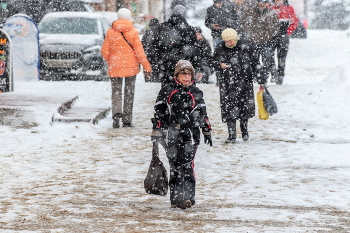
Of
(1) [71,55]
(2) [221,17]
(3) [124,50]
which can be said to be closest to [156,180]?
(3) [124,50]

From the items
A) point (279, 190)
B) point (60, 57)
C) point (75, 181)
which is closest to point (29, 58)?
→ point (60, 57)

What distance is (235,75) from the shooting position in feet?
32.2

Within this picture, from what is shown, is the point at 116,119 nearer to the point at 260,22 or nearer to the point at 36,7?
the point at 260,22

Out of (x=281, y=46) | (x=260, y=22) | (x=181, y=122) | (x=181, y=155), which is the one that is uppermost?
(x=260, y=22)

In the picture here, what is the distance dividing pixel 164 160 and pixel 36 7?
2659cm

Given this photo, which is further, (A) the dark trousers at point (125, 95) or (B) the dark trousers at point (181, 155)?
(A) the dark trousers at point (125, 95)

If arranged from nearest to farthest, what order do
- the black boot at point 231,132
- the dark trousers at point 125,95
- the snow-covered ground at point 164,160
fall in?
1. the snow-covered ground at point 164,160
2. the black boot at point 231,132
3. the dark trousers at point 125,95

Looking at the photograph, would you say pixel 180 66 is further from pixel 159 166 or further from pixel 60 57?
pixel 60 57

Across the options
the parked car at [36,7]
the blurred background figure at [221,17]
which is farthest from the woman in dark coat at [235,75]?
the parked car at [36,7]

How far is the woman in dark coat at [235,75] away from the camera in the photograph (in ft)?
31.9

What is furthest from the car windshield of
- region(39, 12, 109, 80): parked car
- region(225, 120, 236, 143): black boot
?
region(225, 120, 236, 143): black boot

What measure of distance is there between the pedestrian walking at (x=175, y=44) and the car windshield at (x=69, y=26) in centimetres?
937

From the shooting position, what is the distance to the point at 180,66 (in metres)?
6.25

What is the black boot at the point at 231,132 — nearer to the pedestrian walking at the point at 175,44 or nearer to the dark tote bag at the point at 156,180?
the pedestrian walking at the point at 175,44
